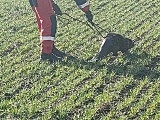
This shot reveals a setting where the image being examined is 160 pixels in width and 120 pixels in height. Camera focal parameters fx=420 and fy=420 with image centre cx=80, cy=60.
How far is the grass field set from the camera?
18.9ft

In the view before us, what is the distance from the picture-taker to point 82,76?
694 cm

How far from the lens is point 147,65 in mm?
7125

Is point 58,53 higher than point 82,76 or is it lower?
higher

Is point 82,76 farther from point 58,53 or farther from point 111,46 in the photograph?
point 58,53

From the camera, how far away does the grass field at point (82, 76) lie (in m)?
5.75

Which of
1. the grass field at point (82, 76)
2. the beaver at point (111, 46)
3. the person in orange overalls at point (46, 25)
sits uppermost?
the person in orange overalls at point (46, 25)

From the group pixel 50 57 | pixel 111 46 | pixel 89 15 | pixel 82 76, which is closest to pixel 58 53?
pixel 50 57

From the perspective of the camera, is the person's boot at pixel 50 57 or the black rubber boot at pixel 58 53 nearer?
the person's boot at pixel 50 57

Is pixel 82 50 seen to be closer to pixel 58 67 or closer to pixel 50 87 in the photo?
pixel 58 67

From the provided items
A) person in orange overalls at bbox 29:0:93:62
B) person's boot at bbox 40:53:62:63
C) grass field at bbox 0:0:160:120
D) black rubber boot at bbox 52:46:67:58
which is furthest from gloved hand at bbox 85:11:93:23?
person's boot at bbox 40:53:62:63

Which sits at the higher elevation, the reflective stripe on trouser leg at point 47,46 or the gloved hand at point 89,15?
the gloved hand at point 89,15

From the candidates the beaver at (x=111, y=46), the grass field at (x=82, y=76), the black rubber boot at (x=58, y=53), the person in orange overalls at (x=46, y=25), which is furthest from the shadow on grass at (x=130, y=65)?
the person in orange overalls at (x=46, y=25)

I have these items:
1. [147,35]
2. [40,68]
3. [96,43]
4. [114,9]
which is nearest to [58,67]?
[40,68]

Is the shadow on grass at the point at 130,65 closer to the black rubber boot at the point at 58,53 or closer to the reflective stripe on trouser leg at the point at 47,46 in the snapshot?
the black rubber boot at the point at 58,53
